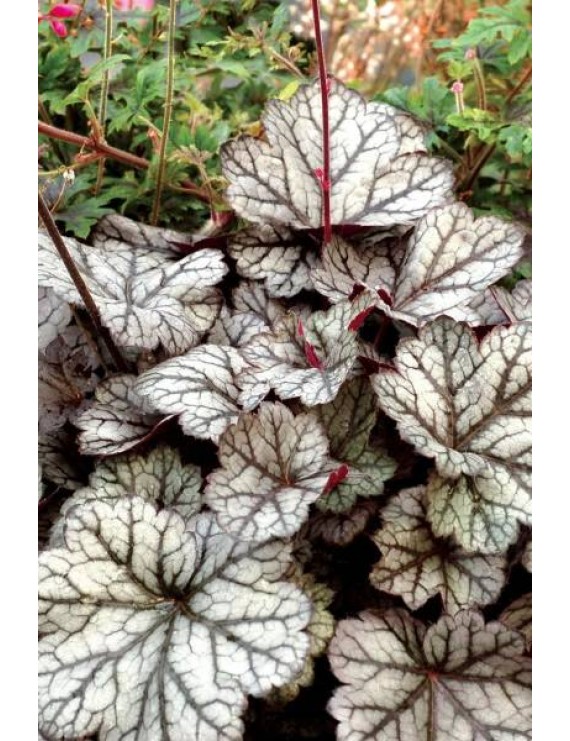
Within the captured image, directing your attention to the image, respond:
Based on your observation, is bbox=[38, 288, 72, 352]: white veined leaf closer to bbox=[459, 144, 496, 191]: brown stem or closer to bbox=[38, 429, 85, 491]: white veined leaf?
bbox=[38, 429, 85, 491]: white veined leaf

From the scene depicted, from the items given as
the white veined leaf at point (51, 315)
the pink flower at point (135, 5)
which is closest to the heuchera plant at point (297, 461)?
the white veined leaf at point (51, 315)

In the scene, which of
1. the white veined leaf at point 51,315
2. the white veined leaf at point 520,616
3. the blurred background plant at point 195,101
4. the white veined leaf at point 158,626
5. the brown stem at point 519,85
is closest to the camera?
the white veined leaf at point 158,626

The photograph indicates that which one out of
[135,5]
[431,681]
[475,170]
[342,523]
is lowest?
[431,681]

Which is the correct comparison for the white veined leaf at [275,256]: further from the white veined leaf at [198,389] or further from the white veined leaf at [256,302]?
the white veined leaf at [198,389]

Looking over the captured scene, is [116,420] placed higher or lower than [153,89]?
lower

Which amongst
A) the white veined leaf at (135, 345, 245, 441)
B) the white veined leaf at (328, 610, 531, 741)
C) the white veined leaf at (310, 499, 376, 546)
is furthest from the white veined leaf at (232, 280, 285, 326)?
the white veined leaf at (328, 610, 531, 741)

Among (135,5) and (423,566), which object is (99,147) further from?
(423,566)

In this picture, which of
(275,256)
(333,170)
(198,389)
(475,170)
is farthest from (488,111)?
(198,389)
